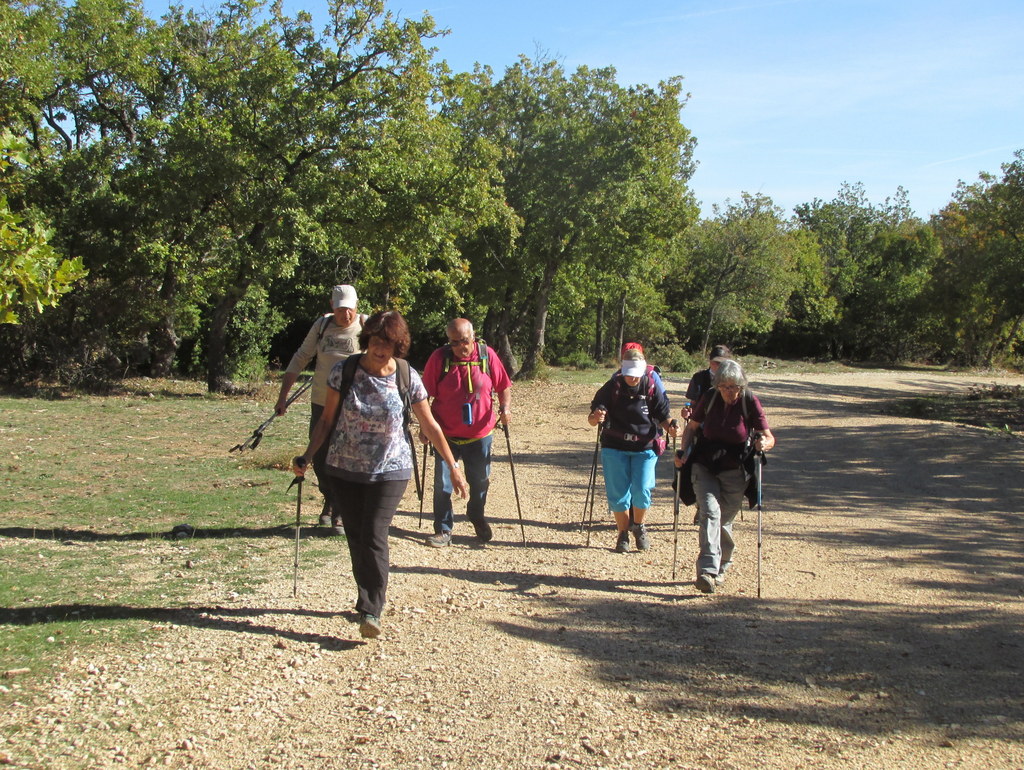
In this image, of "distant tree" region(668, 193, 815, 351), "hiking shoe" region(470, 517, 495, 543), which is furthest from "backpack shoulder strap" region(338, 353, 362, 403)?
"distant tree" region(668, 193, 815, 351)

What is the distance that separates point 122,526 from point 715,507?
198 inches

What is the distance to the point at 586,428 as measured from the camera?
17891 mm

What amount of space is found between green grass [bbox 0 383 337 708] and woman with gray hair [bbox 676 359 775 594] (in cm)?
301

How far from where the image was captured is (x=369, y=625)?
17.5ft

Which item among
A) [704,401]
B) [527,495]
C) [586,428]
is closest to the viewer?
[704,401]

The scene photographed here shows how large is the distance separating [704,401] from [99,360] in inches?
722

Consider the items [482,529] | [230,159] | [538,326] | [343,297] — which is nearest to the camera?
[343,297]

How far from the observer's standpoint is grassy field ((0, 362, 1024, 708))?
17.8 ft

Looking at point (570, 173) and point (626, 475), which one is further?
point (570, 173)

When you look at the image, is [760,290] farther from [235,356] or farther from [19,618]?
[19,618]

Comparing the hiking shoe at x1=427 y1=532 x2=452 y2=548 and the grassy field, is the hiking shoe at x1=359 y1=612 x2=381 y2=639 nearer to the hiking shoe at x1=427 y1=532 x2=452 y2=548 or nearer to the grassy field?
the grassy field

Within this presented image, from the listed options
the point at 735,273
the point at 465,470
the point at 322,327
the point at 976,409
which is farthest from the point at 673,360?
the point at 322,327

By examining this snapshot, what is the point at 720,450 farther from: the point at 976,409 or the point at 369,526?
the point at 976,409

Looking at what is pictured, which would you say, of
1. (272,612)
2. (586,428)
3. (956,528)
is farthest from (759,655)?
(586,428)
